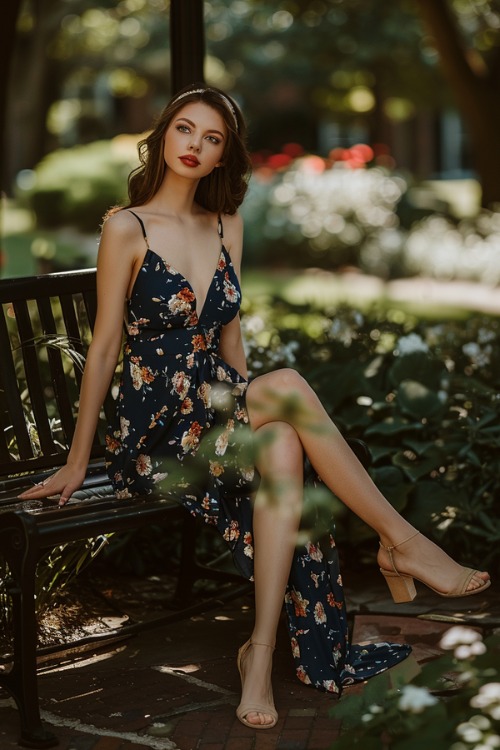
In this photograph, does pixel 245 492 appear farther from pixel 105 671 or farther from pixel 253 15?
→ pixel 253 15

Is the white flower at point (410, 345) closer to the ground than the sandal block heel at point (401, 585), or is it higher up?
higher up

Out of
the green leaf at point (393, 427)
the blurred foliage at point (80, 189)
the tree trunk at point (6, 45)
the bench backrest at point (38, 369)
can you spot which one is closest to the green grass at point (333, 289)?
the tree trunk at point (6, 45)

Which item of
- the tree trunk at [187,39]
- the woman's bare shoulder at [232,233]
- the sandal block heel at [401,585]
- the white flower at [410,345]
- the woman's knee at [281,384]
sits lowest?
the sandal block heel at [401,585]

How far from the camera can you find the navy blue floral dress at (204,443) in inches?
139

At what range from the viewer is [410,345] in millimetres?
4953

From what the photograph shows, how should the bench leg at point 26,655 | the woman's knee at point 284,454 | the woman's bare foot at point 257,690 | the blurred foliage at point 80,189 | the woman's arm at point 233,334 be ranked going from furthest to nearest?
1. the blurred foliage at point 80,189
2. the woman's arm at point 233,334
3. the woman's knee at point 284,454
4. the woman's bare foot at point 257,690
5. the bench leg at point 26,655

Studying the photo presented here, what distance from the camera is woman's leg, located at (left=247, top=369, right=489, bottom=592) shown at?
11.3ft

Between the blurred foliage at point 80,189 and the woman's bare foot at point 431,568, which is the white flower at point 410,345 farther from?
the blurred foliage at point 80,189

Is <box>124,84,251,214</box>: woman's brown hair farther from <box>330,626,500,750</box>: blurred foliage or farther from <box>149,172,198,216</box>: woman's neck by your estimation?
<box>330,626,500,750</box>: blurred foliage

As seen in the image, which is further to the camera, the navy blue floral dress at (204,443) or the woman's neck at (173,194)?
the woman's neck at (173,194)

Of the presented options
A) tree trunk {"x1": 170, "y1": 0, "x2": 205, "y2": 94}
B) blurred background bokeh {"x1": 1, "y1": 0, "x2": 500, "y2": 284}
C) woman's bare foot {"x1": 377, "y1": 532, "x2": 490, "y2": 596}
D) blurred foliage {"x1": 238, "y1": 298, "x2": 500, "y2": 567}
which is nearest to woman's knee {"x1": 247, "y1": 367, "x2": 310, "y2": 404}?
woman's bare foot {"x1": 377, "y1": 532, "x2": 490, "y2": 596}

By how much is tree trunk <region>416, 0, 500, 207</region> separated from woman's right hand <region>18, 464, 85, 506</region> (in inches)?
411

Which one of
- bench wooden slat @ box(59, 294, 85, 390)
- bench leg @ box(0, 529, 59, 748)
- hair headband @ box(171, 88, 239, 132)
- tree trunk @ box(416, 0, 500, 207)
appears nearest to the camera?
bench leg @ box(0, 529, 59, 748)

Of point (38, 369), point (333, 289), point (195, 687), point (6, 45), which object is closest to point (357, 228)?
point (333, 289)
